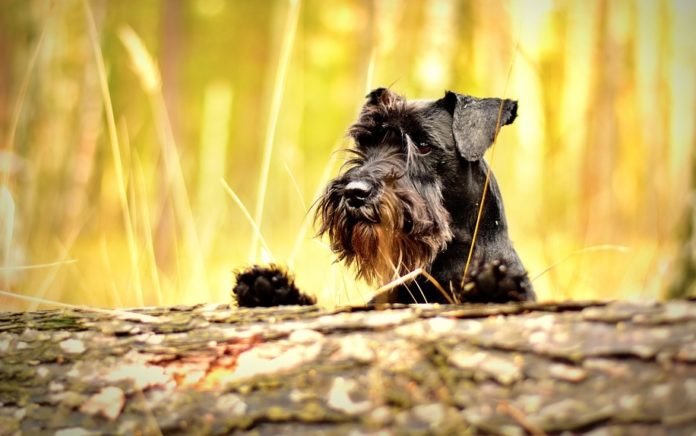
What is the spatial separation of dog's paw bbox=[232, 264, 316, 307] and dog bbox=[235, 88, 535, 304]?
1.30ft

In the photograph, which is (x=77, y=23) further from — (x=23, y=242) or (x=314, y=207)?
(x=314, y=207)

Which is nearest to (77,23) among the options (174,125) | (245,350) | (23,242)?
(174,125)

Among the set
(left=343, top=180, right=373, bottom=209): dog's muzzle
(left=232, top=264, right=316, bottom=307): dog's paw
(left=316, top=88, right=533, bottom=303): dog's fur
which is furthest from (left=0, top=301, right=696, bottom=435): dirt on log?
(left=343, top=180, right=373, bottom=209): dog's muzzle

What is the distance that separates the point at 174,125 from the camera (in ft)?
29.6

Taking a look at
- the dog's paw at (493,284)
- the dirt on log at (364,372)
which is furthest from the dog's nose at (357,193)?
the dirt on log at (364,372)

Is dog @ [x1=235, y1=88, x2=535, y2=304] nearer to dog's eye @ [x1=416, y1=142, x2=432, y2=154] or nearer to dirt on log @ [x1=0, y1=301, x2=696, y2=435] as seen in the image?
dog's eye @ [x1=416, y1=142, x2=432, y2=154]

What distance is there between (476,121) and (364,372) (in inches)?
67.1

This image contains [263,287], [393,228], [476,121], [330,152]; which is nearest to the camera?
[263,287]

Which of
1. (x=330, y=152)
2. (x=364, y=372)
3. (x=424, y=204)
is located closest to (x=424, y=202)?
(x=424, y=204)

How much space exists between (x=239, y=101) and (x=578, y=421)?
820 inches

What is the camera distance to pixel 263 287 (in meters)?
2.41

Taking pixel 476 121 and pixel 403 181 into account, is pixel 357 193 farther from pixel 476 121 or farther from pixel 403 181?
pixel 476 121

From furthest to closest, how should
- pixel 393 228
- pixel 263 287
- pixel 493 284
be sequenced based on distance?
1. pixel 393 228
2. pixel 263 287
3. pixel 493 284

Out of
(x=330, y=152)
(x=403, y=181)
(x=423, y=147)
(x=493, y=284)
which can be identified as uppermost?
(x=330, y=152)
